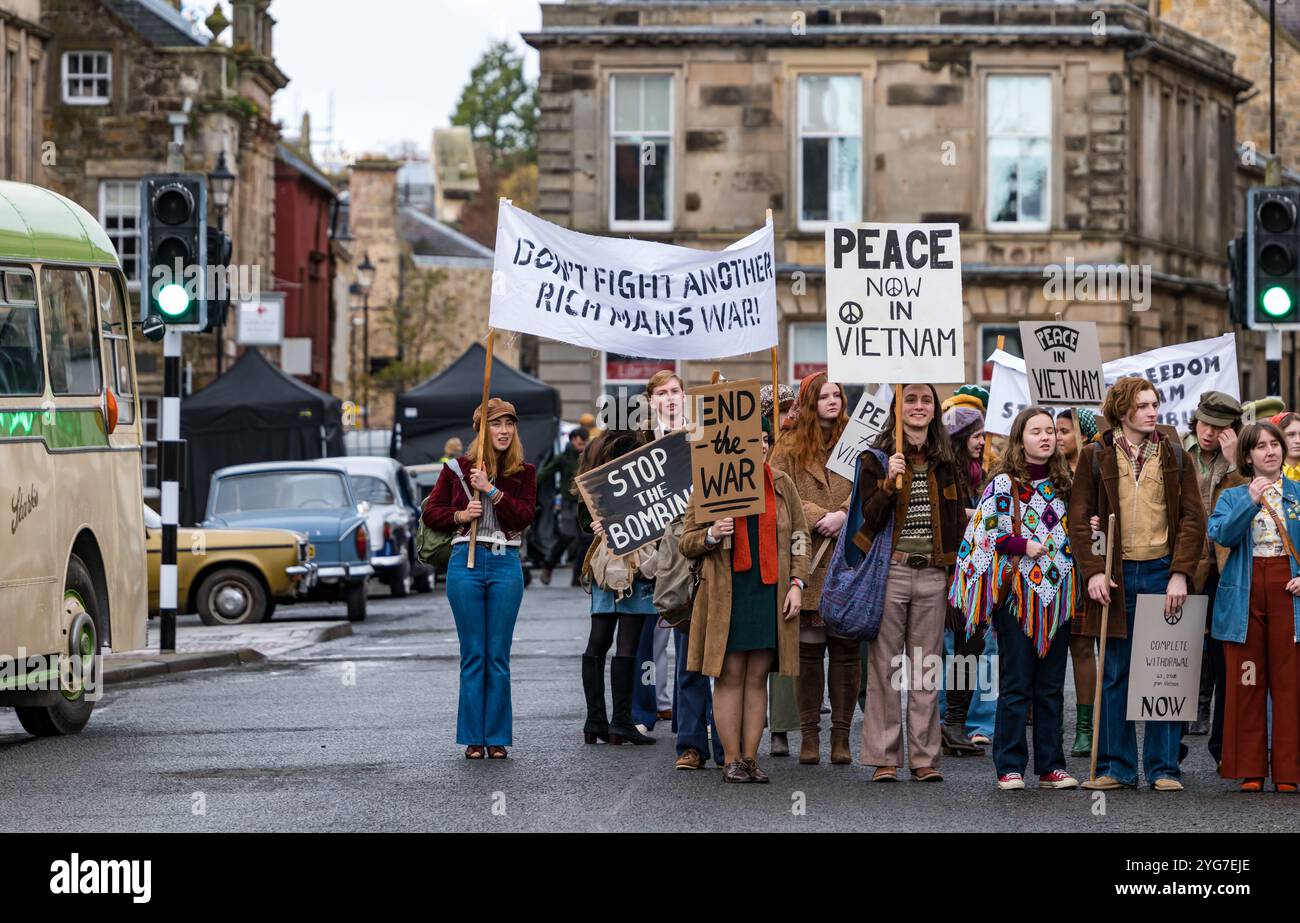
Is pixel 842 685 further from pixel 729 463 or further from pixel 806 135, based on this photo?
pixel 806 135

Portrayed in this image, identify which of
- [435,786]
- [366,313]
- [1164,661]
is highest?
[366,313]

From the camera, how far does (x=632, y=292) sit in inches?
537

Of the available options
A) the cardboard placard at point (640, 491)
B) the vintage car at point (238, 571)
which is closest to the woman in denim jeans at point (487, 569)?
the cardboard placard at point (640, 491)

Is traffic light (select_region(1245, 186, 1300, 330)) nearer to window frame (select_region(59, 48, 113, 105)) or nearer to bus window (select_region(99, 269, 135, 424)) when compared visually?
bus window (select_region(99, 269, 135, 424))

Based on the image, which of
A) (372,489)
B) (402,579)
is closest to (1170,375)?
(372,489)

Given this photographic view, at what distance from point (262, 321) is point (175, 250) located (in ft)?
94.3

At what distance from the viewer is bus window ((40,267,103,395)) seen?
14.6 metres

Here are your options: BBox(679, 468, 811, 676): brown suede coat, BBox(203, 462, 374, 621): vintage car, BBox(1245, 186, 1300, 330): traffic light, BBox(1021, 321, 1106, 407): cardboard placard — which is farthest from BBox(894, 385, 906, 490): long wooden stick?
BBox(203, 462, 374, 621): vintage car

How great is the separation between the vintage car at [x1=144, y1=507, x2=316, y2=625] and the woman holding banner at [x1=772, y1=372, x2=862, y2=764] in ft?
42.9

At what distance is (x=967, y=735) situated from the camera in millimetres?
13891
